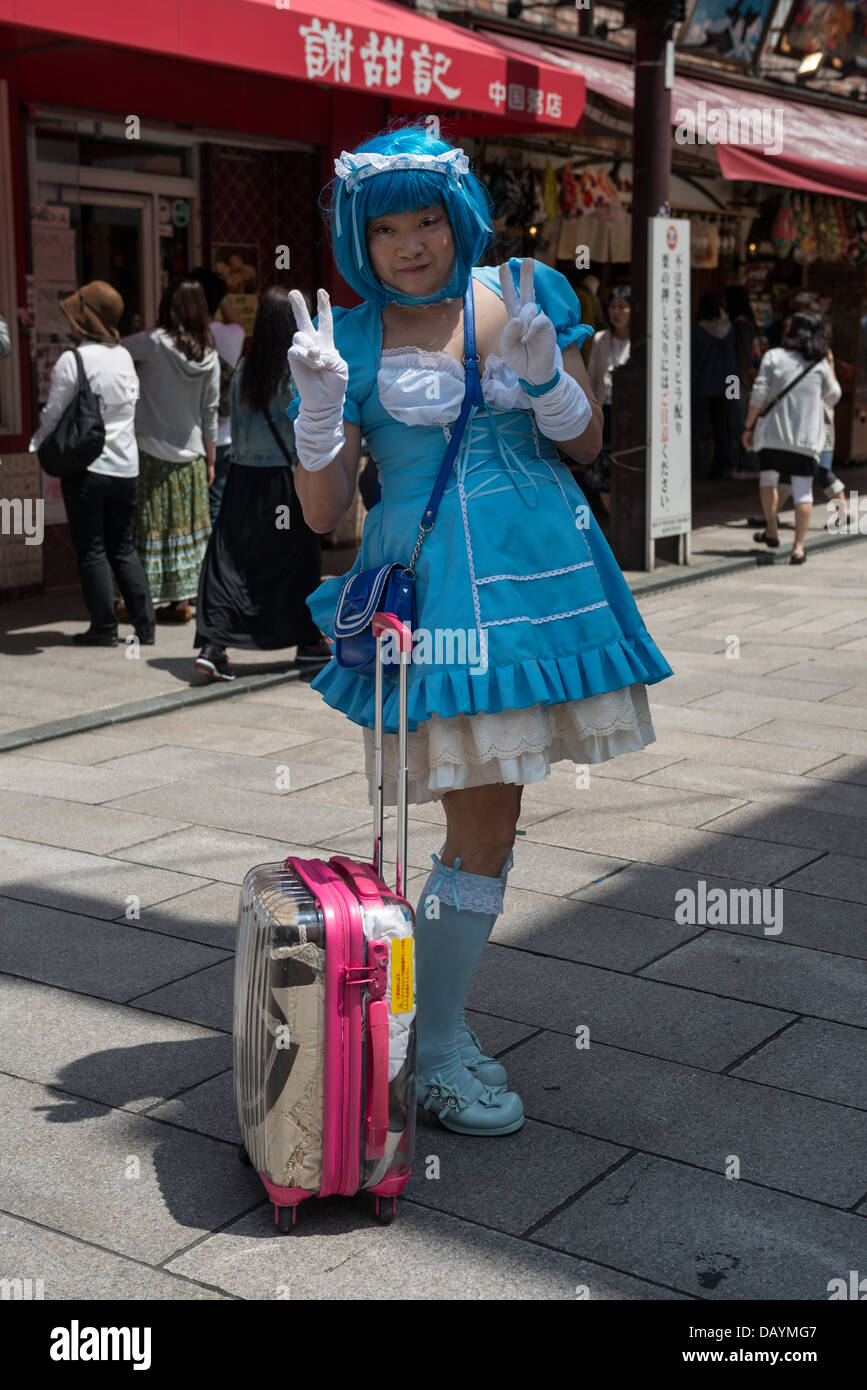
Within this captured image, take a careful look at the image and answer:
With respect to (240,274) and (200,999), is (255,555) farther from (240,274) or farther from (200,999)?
(240,274)

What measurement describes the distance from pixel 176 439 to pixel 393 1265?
246 inches

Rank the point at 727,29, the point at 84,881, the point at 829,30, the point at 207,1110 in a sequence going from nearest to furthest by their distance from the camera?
the point at 207,1110 < the point at 84,881 < the point at 727,29 < the point at 829,30

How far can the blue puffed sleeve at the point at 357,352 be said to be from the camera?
293cm

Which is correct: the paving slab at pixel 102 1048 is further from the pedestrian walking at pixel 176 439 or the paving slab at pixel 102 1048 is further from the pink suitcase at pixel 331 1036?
the pedestrian walking at pixel 176 439

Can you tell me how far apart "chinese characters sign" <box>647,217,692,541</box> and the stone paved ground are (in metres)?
3.89

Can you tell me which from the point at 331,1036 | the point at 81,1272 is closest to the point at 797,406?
the point at 331,1036

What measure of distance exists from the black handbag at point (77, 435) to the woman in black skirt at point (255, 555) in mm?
714

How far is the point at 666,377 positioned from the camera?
9.98 metres

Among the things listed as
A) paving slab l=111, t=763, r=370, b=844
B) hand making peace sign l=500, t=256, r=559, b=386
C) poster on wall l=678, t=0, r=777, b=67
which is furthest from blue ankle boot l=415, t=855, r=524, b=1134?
poster on wall l=678, t=0, r=777, b=67

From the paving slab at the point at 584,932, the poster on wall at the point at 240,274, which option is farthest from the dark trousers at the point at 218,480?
the paving slab at the point at 584,932
